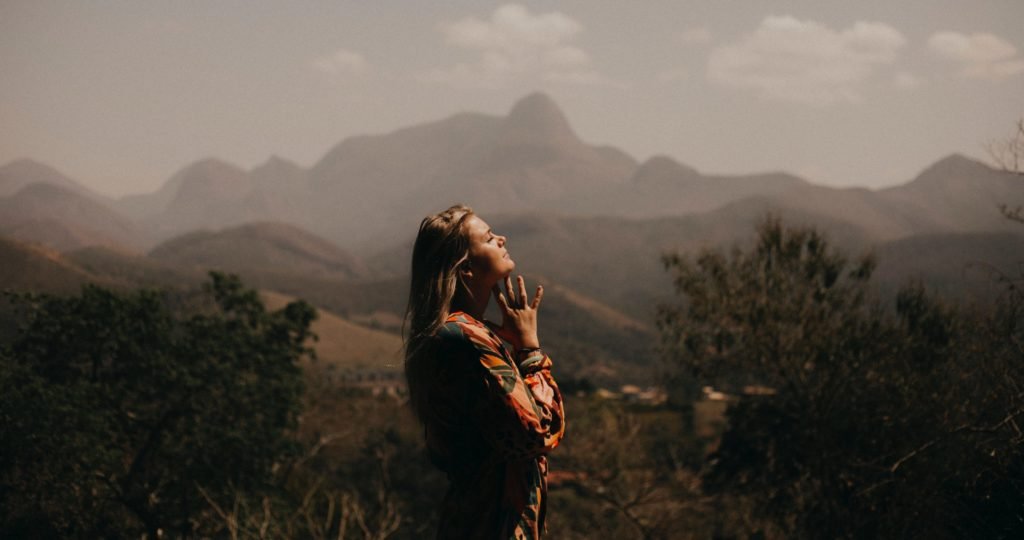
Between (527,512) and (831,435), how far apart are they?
13.4 metres

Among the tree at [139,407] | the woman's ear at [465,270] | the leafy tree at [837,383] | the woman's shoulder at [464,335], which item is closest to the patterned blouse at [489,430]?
the woman's shoulder at [464,335]

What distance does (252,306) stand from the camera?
17828mm

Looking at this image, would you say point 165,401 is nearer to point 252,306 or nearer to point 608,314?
point 252,306

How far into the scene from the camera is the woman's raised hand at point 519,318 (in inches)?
111

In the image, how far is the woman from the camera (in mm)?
2604

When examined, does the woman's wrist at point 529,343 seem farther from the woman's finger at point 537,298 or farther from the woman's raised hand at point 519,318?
the woman's finger at point 537,298

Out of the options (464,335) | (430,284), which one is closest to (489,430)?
(464,335)

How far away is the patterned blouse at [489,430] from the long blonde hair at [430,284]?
0.17 ft

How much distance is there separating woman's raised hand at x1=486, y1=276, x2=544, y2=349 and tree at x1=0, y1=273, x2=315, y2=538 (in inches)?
433

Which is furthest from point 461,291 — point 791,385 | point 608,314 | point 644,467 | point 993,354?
point 608,314

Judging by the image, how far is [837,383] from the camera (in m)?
14.8

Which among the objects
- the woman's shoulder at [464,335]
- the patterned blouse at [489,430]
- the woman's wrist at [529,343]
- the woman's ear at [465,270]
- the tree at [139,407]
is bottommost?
the tree at [139,407]

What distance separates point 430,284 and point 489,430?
60cm

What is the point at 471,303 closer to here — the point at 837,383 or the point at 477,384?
the point at 477,384
